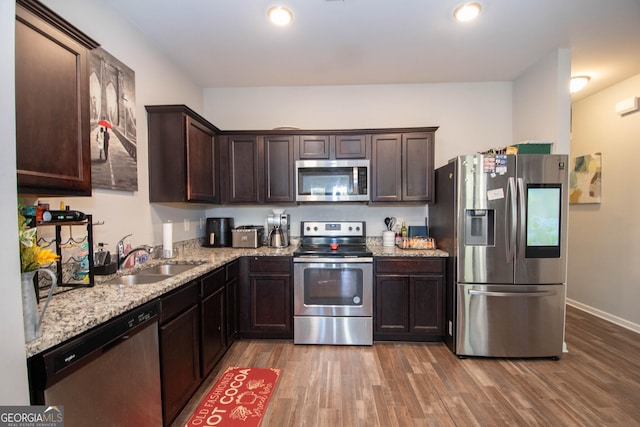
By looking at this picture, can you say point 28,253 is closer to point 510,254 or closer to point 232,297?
point 232,297

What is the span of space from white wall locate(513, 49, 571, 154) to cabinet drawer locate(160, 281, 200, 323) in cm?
355

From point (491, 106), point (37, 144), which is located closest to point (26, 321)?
point (37, 144)

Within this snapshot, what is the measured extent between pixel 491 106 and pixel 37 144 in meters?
4.14

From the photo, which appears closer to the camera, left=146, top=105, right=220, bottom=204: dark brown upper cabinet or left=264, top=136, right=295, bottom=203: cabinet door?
left=146, top=105, right=220, bottom=204: dark brown upper cabinet

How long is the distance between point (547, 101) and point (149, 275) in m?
4.11

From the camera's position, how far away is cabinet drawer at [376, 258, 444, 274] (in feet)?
8.59

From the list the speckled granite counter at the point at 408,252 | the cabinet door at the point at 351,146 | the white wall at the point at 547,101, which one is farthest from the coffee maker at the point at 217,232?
the white wall at the point at 547,101

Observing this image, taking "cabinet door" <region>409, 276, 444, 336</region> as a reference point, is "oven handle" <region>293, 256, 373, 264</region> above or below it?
above

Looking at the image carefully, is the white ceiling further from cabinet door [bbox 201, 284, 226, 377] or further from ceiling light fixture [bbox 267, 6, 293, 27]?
cabinet door [bbox 201, 284, 226, 377]

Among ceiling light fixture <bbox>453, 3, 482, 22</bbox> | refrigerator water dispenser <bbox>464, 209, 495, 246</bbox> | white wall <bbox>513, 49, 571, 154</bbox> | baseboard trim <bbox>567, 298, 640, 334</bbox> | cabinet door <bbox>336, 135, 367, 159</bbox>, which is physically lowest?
baseboard trim <bbox>567, 298, 640, 334</bbox>

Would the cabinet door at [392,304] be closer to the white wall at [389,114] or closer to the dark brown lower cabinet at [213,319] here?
the white wall at [389,114]

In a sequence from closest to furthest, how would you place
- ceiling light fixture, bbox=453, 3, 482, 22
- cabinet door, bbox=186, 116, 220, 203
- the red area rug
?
the red area rug
ceiling light fixture, bbox=453, 3, 482, 22
cabinet door, bbox=186, 116, 220, 203

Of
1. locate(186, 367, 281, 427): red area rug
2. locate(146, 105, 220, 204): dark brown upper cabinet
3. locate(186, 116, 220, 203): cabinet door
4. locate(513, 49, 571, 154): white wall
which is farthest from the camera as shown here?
locate(513, 49, 571, 154): white wall

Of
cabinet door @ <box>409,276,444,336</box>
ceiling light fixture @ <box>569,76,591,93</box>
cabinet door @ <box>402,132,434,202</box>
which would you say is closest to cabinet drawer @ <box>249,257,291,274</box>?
cabinet door @ <box>409,276,444,336</box>
